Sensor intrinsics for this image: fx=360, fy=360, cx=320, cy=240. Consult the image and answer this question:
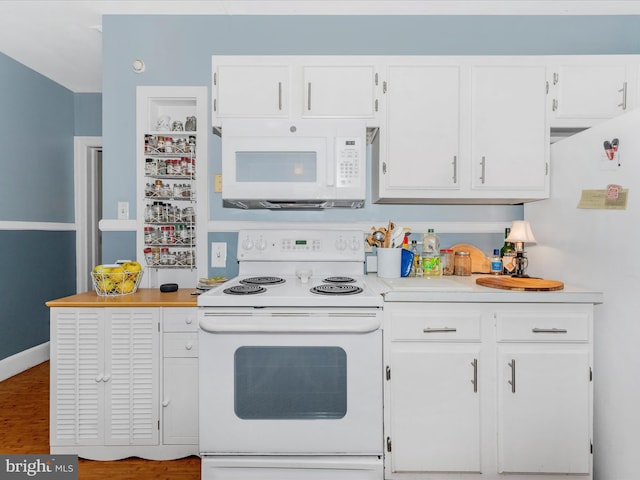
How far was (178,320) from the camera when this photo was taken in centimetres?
196

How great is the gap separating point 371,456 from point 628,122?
1.87 meters

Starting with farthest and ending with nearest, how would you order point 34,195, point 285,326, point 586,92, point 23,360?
1. point 34,195
2. point 23,360
3. point 586,92
4. point 285,326

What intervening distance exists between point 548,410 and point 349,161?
1556 millimetres

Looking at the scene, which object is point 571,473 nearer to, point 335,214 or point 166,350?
point 335,214

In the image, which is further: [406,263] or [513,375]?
[406,263]

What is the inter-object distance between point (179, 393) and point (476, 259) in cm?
198

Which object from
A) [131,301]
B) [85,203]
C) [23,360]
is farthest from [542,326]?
[85,203]

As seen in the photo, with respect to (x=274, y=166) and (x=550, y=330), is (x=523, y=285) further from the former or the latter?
(x=274, y=166)

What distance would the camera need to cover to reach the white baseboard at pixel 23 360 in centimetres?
308

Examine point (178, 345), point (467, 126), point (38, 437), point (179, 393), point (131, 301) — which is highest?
point (467, 126)

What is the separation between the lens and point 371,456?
1.67m

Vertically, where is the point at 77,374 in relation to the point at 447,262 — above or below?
below

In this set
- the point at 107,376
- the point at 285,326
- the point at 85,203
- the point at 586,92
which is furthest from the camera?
the point at 85,203

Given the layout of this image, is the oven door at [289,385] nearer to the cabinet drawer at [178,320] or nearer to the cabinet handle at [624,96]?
the cabinet drawer at [178,320]
